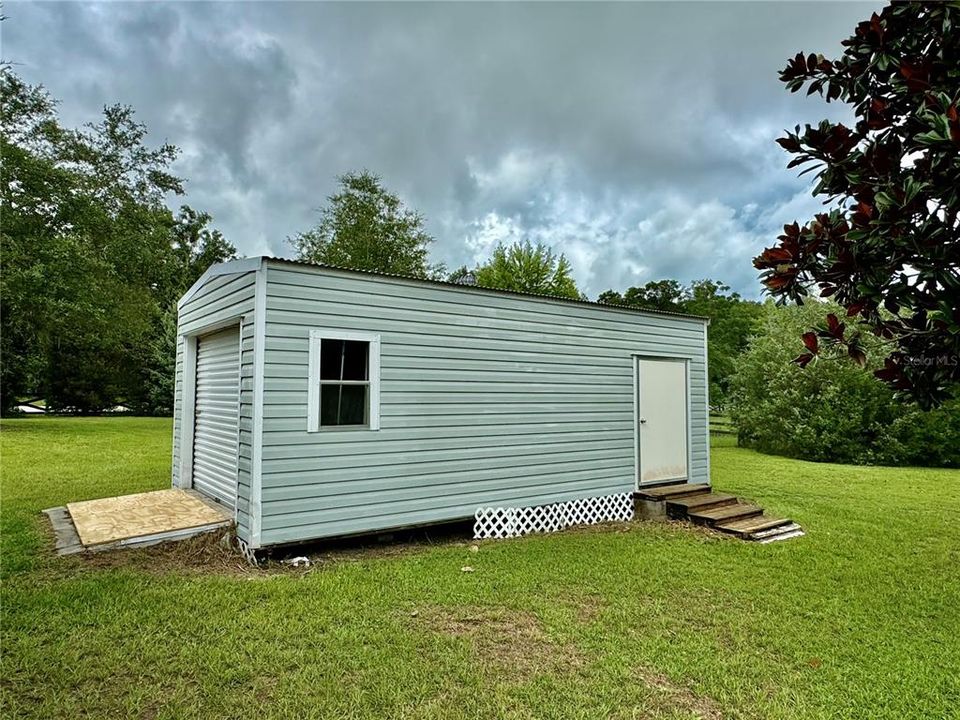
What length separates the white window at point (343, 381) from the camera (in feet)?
17.9

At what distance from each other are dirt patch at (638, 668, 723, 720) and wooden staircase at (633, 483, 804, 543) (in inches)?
150

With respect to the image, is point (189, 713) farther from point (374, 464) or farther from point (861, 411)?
point (861, 411)

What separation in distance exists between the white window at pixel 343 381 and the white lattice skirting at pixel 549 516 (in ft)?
6.03

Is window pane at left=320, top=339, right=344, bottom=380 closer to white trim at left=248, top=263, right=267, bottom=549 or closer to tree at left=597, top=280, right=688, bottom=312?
white trim at left=248, top=263, right=267, bottom=549

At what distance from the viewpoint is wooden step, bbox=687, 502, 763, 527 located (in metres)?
6.88

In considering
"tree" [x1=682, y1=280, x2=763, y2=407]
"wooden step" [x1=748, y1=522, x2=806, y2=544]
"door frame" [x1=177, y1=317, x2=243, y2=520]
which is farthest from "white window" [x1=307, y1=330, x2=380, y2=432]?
"tree" [x1=682, y1=280, x2=763, y2=407]

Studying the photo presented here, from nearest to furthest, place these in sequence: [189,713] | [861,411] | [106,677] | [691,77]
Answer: [189,713] → [106,677] → [691,77] → [861,411]

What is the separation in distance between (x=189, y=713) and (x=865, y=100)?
4.22 m

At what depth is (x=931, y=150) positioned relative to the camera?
1790 mm

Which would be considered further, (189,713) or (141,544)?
(141,544)

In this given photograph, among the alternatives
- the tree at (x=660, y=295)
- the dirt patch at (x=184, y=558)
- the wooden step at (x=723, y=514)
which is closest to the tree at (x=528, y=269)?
the wooden step at (x=723, y=514)

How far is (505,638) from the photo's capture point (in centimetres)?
372

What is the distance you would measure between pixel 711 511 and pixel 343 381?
197 inches

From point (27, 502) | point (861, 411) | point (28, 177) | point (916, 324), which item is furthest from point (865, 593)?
point (28, 177)
